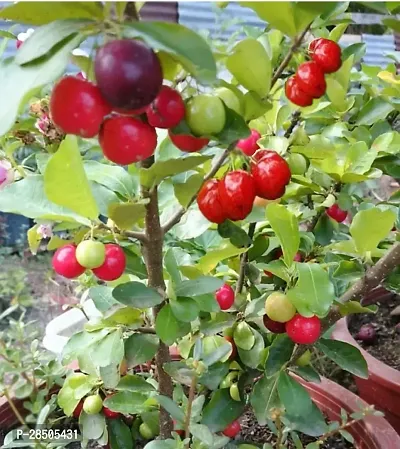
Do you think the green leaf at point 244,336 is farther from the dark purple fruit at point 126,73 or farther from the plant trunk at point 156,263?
the dark purple fruit at point 126,73

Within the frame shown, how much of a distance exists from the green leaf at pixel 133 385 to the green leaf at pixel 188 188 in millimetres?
287

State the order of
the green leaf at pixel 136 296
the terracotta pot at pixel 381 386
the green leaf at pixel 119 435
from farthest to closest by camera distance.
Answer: the terracotta pot at pixel 381 386 → the green leaf at pixel 119 435 → the green leaf at pixel 136 296

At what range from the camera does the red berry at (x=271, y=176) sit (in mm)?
509

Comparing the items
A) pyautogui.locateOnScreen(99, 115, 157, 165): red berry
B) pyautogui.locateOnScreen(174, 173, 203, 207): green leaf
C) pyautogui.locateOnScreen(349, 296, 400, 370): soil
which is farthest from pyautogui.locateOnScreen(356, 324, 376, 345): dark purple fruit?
pyautogui.locateOnScreen(99, 115, 157, 165): red berry

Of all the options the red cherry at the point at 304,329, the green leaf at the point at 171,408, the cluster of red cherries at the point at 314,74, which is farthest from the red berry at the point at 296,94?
the green leaf at the point at 171,408

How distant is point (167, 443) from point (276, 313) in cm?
17

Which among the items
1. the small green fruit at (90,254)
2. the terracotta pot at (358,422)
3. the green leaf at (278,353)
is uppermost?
the small green fruit at (90,254)

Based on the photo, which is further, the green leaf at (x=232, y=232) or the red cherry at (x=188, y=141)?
the green leaf at (x=232, y=232)

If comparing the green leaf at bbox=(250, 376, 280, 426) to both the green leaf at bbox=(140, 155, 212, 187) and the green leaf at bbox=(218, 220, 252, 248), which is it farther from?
the green leaf at bbox=(140, 155, 212, 187)

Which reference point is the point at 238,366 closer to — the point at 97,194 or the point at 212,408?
the point at 212,408

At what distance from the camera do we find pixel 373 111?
91cm

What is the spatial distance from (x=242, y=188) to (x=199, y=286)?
119 millimetres

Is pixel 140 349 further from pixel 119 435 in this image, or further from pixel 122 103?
pixel 122 103

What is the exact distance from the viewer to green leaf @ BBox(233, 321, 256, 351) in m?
0.67
